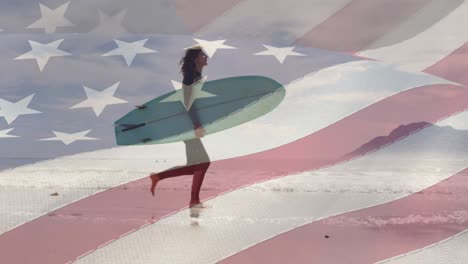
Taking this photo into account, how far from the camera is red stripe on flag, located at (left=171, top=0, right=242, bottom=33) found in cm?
202

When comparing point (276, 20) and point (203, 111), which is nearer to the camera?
point (203, 111)

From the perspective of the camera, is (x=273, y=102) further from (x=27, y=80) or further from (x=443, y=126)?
(x=27, y=80)

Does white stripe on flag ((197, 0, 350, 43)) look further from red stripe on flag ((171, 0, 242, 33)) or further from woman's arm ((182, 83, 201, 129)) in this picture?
woman's arm ((182, 83, 201, 129))

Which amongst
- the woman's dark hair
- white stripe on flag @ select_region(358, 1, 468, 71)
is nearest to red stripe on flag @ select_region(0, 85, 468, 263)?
white stripe on flag @ select_region(358, 1, 468, 71)

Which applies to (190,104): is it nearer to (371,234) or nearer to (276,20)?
(276,20)

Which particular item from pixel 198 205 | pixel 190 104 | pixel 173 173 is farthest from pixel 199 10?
pixel 198 205

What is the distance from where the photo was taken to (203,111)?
1.76 meters

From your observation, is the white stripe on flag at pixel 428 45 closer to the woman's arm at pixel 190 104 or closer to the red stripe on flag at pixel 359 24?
the red stripe on flag at pixel 359 24

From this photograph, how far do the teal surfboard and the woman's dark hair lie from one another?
0.09 m

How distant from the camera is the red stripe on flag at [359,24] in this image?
1954 millimetres
